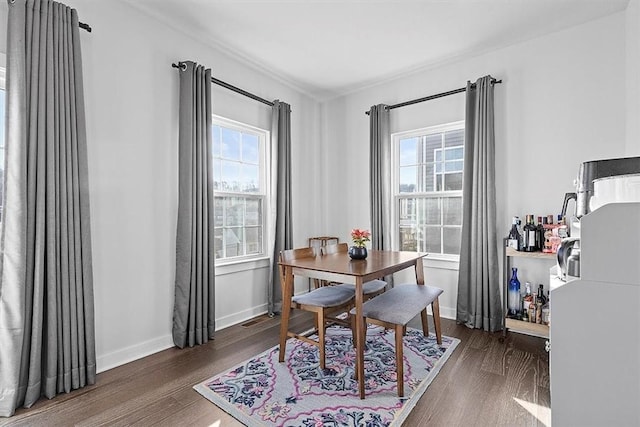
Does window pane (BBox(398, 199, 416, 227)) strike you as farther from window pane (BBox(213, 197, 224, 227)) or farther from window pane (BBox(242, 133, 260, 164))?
window pane (BBox(213, 197, 224, 227))

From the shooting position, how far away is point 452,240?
11.7 feet

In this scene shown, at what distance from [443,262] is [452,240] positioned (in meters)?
0.25

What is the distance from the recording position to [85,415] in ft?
6.06

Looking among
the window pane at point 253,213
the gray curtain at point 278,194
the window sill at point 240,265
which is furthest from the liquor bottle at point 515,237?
the window pane at point 253,213

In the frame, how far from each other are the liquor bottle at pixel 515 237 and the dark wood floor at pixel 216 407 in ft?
2.66

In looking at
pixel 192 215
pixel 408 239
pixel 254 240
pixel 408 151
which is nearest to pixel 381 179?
pixel 408 151

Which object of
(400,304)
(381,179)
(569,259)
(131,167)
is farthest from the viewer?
(381,179)

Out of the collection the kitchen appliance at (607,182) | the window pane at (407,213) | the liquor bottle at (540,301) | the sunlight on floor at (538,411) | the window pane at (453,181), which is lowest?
the sunlight on floor at (538,411)

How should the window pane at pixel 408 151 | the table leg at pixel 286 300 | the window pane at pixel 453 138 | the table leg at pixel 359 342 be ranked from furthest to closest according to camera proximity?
the window pane at pixel 408 151 < the window pane at pixel 453 138 < the table leg at pixel 286 300 < the table leg at pixel 359 342

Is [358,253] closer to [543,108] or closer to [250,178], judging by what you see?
[250,178]

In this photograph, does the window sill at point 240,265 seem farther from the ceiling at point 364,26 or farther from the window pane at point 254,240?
the ceiling at point 364,26

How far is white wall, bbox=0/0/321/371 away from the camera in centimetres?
235

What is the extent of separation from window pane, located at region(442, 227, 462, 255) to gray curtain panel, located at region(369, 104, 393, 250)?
2.00 feet

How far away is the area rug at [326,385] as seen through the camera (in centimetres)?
182
